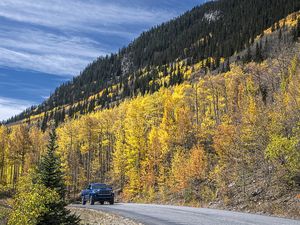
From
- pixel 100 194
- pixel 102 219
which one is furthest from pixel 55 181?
pixel 100 194

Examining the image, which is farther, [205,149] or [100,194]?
[205,149]

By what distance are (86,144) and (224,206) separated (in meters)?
54.9

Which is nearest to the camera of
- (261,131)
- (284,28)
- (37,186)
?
(37,186)

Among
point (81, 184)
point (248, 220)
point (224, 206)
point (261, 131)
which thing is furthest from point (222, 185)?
point (81, 184)

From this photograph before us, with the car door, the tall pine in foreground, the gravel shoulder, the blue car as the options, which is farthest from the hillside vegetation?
the gravel shoulder

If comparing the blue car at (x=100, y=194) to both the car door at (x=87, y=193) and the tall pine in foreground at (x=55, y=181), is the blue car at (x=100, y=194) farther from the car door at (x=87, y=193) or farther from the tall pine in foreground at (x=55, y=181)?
the tall pine in foreground at (x=55, y=181)

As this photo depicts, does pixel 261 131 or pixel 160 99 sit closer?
pixel 261 131

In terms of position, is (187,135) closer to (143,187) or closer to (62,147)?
(143,187)

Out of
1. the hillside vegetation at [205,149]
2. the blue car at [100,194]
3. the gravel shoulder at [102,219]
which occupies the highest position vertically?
the hillside vegetation at [205,149]

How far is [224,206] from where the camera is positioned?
86.9 feet

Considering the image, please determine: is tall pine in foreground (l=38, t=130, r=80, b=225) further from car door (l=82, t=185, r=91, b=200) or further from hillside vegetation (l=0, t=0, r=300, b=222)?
car door (l=82, t=185, r=91, b=200)

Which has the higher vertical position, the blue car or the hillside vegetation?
the hillside vegetation

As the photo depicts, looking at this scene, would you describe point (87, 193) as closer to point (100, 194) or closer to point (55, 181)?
point (100, 194)

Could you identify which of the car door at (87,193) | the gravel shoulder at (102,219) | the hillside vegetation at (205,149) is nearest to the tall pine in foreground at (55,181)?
the hillside vegetation at (205,149)
